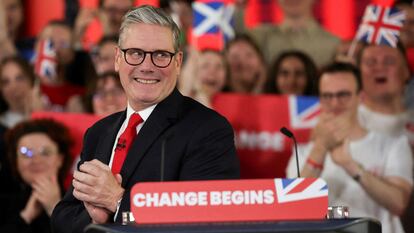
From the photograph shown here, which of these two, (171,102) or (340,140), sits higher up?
(171,102)

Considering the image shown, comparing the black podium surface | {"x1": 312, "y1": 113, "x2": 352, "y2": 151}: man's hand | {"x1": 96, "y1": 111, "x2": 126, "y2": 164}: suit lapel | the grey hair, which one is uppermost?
the grey hair

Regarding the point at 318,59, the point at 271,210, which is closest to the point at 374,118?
the point at 318,59

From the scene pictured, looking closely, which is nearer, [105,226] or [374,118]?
[105,226]

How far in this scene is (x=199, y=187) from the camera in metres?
2.64

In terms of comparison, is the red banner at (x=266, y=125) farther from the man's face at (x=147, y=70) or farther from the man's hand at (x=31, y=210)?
the man's face at (x=147, y=70)

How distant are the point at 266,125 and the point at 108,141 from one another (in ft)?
9.60

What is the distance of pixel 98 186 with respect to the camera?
10.2 feet

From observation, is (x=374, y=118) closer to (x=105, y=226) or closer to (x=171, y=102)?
(x=171, y=102)

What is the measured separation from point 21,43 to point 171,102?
5120mm

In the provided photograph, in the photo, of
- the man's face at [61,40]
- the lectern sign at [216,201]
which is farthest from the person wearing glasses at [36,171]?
the lectern sign at [216,201]

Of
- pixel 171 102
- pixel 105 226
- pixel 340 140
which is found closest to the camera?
pixel 105 226

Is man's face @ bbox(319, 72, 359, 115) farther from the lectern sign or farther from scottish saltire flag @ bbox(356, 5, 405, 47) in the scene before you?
the lectern sign

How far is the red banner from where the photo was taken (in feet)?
19.9

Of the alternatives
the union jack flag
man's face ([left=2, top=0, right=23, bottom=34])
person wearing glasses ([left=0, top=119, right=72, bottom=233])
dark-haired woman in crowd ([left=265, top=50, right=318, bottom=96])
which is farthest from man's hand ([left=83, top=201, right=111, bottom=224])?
man's face ([left=2, top=0, right=23, bottom=34])
